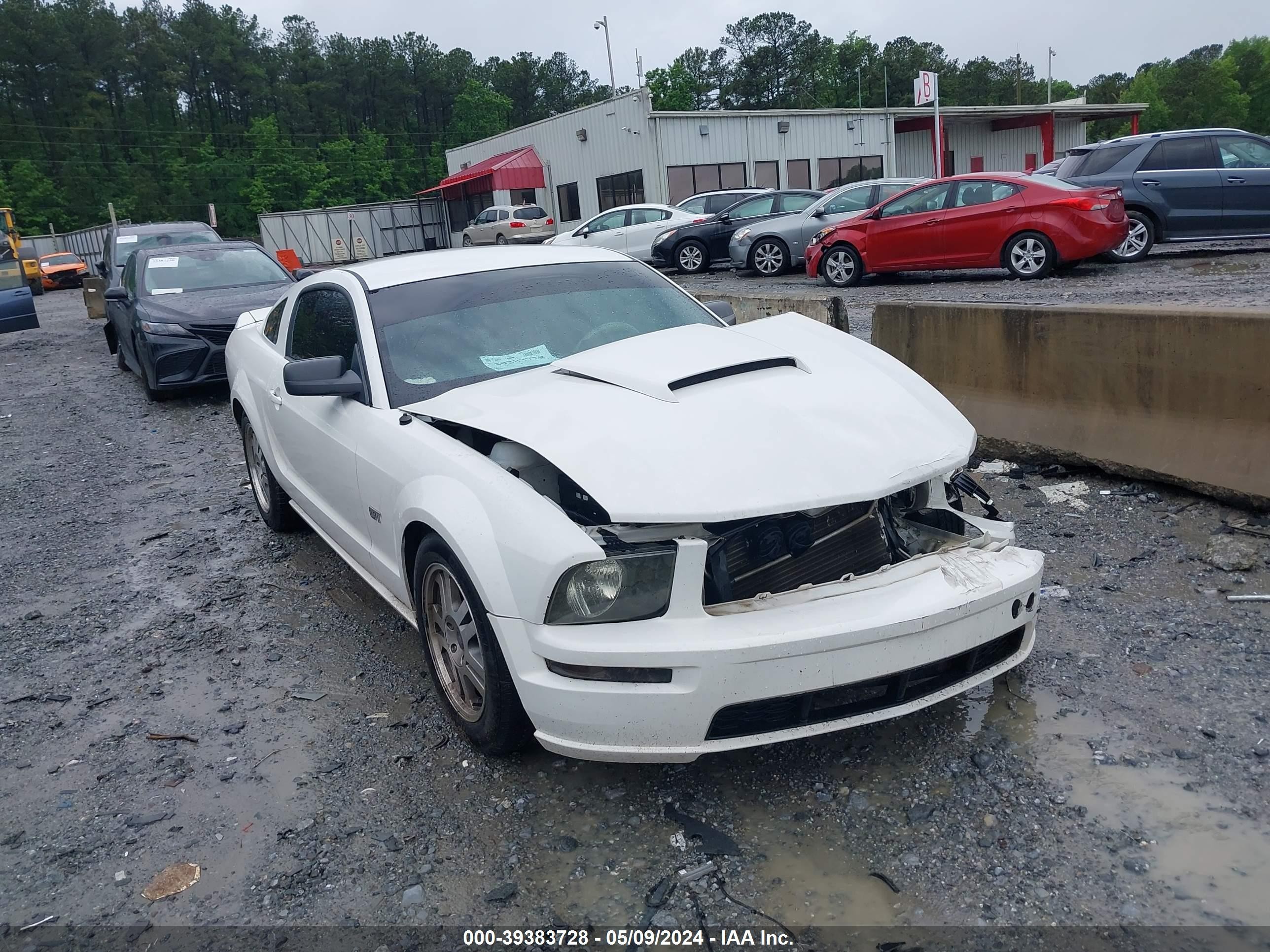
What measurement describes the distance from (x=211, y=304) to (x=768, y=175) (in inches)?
1073

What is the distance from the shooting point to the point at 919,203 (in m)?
13.4

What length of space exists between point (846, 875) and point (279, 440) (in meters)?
3.61

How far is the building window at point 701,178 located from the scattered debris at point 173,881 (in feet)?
102

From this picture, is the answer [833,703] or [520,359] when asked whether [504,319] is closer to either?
[520,359]

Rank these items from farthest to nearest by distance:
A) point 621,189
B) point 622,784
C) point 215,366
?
1. point 621,189
2. point 215,366
3. point 622,784

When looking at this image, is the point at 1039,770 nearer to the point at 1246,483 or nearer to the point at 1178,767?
the point at 1178,767

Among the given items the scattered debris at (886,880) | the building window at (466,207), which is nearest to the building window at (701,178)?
the building window at (466,207)

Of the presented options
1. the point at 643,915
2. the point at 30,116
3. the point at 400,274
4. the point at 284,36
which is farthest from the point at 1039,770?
the point at 284,36

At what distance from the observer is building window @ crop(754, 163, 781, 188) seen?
34.0 meters

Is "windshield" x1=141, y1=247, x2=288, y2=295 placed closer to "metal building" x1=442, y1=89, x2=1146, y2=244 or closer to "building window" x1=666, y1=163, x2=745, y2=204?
"metal building" x1=442, y1=89, x2=1146, y2=244

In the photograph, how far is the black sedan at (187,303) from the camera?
9930mm

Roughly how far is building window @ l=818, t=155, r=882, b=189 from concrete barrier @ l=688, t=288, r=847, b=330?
29484mm

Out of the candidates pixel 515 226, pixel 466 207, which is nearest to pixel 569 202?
pixel 515 226

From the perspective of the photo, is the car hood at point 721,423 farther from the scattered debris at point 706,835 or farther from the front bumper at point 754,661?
the scattered debris at point 706,835
